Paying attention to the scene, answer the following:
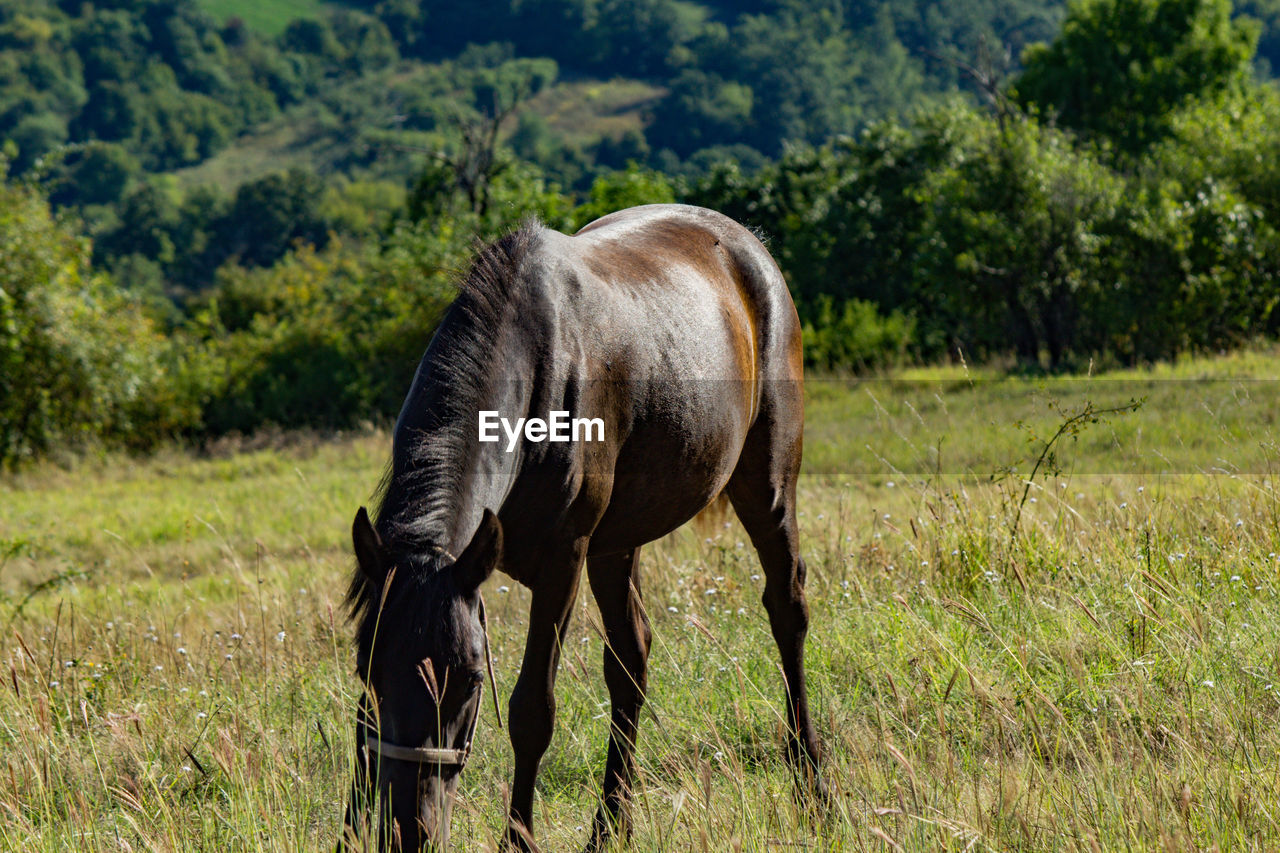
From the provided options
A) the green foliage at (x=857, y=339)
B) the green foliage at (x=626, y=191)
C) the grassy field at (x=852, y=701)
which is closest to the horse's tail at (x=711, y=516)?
the grassy field at (x=852, y=701)

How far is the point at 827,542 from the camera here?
20.1 ft

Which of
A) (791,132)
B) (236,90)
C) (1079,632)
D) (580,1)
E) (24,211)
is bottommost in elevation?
(1079,632)

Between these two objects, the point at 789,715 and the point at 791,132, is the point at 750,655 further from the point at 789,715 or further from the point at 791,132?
the point at 791,132

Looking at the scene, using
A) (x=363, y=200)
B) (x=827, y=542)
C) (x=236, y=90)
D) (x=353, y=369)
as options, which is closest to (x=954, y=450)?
(x=827, y=542)

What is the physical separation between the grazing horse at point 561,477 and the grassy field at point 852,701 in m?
0.24

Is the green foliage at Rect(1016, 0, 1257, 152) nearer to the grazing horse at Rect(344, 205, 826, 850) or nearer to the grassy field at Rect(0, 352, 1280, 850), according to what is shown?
the grassy field at Rect(0, 352, 1280, 850)

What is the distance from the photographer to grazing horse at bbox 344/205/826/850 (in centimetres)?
236

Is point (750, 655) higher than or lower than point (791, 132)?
lower

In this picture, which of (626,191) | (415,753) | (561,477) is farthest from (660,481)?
(626,191)

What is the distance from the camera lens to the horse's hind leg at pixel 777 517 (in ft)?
13.5

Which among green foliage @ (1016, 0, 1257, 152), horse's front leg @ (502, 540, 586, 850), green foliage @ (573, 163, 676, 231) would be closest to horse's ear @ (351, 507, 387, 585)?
horse's front leg @ (502, 540, 586, 850)

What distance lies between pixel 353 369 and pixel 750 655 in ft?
71.0

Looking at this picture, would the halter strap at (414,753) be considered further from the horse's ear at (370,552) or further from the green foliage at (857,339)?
the green foliage at (857,339)

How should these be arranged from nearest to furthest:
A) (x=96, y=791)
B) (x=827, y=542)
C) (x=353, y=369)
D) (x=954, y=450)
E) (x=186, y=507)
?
(x=96, y=791)
(x=827, y=542)
(x=954, y=450)
(x=186, y=507)
(x=353, y=369)
